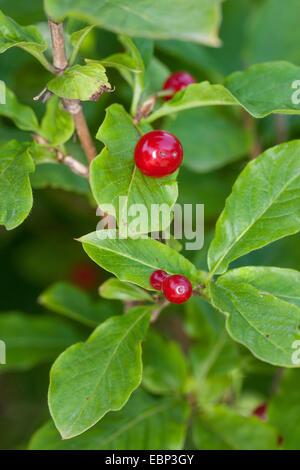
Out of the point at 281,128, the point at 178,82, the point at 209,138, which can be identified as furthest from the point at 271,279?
the point at 281,128

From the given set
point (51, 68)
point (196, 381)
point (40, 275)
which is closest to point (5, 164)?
point (51, 68)

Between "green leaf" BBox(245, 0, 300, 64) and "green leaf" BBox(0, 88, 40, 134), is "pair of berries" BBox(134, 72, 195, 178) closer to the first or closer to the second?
"green leaf" BBox(0, 88, 40, 134)

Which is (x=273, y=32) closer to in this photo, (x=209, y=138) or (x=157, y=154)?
(x=209, y=138)

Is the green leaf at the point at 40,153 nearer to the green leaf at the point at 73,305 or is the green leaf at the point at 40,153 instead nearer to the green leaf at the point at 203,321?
the green leaf at the point at 73,305

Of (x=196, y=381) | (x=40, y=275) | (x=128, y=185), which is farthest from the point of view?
(x=40, y=275)

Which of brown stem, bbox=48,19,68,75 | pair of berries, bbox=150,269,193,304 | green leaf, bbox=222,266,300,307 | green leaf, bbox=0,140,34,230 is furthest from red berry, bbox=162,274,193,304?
brown stem, bbox=48,19,68,75
